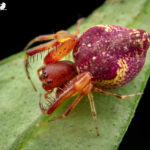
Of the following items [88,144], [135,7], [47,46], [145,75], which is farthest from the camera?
[135,7]

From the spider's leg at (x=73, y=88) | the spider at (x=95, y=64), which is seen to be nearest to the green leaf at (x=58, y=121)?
the spider at (x=95, y=64)

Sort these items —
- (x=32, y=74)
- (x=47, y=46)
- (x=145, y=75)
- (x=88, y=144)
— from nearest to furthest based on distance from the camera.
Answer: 1. (x=88, y=144)
2. (x=47, y=46)
3. (x=145, y=75)
4. (x=32, y=74)

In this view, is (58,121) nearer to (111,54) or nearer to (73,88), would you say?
(73,88)

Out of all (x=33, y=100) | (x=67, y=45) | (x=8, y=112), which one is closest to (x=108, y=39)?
(x=67, y=45)

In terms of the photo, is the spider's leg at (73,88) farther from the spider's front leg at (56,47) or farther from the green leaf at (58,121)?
the spider's front leg at (56,47)

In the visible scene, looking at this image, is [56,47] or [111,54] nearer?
[111,54]

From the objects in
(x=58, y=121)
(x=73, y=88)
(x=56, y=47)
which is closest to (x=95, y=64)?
(x=73, y=88)

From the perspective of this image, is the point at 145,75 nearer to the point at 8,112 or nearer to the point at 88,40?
the point at 88,40
